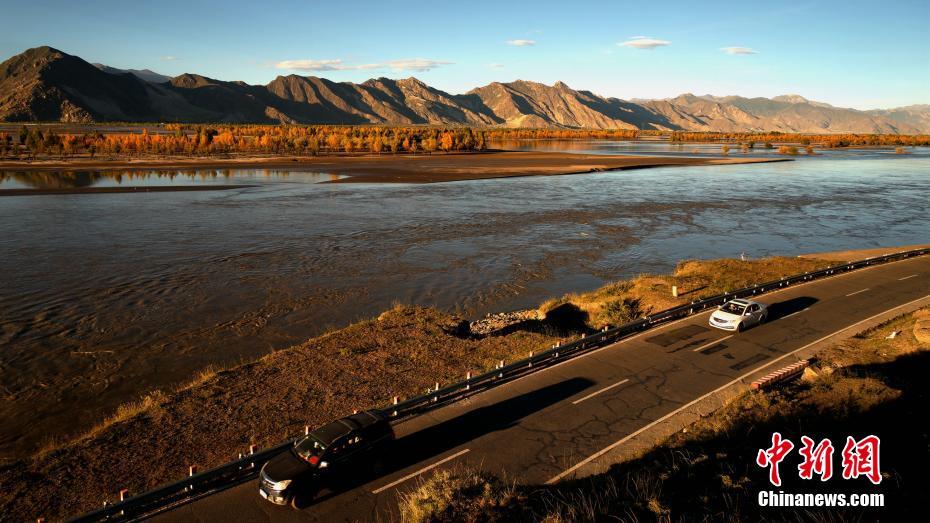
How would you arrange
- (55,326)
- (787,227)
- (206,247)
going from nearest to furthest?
(55,326) → (206,247) → (787,227)

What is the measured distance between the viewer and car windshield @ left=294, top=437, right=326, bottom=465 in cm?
Result: 1199

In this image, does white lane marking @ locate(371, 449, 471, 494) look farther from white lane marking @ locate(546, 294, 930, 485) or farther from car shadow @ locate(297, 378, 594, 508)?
white lane marking @ locate(546, 294, 930, 485)

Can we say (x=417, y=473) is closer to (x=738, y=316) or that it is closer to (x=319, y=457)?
(x=319, y=457)

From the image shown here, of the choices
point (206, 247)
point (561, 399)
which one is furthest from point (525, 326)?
point (206, 247)

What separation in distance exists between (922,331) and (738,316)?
6543 mm

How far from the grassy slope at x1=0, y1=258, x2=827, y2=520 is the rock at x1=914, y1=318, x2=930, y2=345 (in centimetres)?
901

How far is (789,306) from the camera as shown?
25938 mm

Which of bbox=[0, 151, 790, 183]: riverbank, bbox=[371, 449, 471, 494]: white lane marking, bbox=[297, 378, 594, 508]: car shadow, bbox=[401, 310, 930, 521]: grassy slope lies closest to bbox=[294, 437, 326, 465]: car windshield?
bbox=[297, 378, 594, 508]: car shadow

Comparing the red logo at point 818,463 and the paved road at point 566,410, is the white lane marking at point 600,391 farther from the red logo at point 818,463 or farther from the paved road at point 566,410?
the red logo at point 818,463

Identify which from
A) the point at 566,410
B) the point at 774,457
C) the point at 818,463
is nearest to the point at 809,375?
the point at 818,463

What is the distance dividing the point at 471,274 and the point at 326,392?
20.1 m

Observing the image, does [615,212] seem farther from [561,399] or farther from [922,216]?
[561,399]

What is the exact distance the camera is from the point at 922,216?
63.5m

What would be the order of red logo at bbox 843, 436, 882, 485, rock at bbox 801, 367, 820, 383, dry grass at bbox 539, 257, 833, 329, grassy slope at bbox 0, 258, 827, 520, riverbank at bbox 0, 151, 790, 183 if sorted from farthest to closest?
1. riverbank at bbox 0, 151, 790, 183
2. dry grass at bbox 539, 257, 833, 329
3. rock at bbox 801, 367, 820, 383
4. grassy slope at bbox 0, 258, 827, 520
5. red logo at bbox 843, 436, 882, 485
